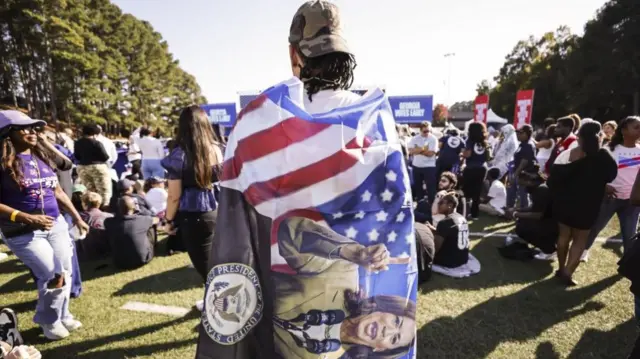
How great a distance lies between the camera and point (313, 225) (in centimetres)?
118

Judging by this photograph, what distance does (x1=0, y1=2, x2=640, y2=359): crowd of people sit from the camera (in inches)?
108

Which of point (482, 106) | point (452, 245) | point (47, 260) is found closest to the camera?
point (47, 260)

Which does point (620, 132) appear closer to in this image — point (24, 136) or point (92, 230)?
point (24, 136)

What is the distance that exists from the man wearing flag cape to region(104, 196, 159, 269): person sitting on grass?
4.28m

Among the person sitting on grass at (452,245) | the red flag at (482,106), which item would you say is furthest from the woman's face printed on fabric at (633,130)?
the red flag at (482,106)

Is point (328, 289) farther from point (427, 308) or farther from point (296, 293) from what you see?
point (427, 308)

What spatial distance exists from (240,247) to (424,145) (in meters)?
6.68

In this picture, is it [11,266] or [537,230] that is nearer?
[537,230]

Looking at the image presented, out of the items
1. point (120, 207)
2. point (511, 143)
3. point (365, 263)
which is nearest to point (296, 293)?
point (365, 263)

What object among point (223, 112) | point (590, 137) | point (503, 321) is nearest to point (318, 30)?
point (503, 321)

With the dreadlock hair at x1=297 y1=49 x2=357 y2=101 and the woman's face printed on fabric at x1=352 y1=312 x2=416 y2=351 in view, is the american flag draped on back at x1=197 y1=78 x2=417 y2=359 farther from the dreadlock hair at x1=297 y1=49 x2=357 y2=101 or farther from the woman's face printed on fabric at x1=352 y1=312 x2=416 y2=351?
the dreadlock hair at x1=297 y1=49 x2=357 y2=101

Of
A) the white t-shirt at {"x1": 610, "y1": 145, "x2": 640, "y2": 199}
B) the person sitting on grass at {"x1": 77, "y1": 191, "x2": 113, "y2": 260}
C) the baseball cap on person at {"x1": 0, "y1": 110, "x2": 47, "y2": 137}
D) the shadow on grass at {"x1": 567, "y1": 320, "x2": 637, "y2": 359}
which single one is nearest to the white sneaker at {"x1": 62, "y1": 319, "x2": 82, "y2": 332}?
the baseball cap on person at {"x1": 0, "y1": 110, "x2": 47, "y2": 137}

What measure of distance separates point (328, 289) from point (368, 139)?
0.55 m

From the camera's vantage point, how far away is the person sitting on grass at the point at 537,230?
15.7 ft
